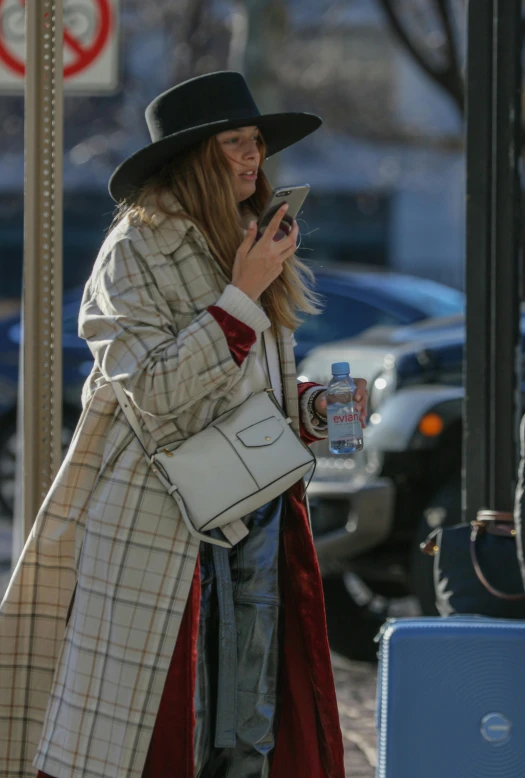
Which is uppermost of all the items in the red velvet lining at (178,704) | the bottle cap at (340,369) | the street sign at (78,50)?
the street sign at (78,50)

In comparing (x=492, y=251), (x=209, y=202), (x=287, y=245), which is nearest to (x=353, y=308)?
(x=492, y=251)

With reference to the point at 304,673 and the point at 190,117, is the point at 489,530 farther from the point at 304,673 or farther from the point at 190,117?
the point at 190,117

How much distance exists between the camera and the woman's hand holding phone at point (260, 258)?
3.10m

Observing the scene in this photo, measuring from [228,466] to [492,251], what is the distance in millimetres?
1684

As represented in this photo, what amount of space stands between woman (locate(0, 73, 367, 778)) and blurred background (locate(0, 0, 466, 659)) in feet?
7.81

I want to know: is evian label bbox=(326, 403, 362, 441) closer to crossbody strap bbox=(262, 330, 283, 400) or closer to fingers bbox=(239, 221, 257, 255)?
crossbody strap bbox=(262, 330, 283, 400)

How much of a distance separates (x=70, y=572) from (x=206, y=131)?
3.50 ft

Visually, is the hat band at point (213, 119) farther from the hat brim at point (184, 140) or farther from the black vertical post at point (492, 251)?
the black vertical post at point (492, 251)

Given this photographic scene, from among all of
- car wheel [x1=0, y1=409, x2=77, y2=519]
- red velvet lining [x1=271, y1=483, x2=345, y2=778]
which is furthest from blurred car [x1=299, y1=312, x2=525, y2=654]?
car wheel [x1=0, y1=409, x2=77, y2=519]

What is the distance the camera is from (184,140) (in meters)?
3.21

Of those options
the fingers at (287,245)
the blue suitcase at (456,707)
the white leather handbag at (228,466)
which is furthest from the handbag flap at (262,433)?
the blue suitcase at (456,707)

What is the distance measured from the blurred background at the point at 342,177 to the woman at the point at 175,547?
2382 millimetres

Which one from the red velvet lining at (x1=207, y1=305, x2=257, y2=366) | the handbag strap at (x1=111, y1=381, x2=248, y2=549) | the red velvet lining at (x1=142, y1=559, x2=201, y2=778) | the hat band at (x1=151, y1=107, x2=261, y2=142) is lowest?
the red velvet lining at (x1=142, y1=559, x2=201, y2=778)

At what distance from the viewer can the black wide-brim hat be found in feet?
10.6
